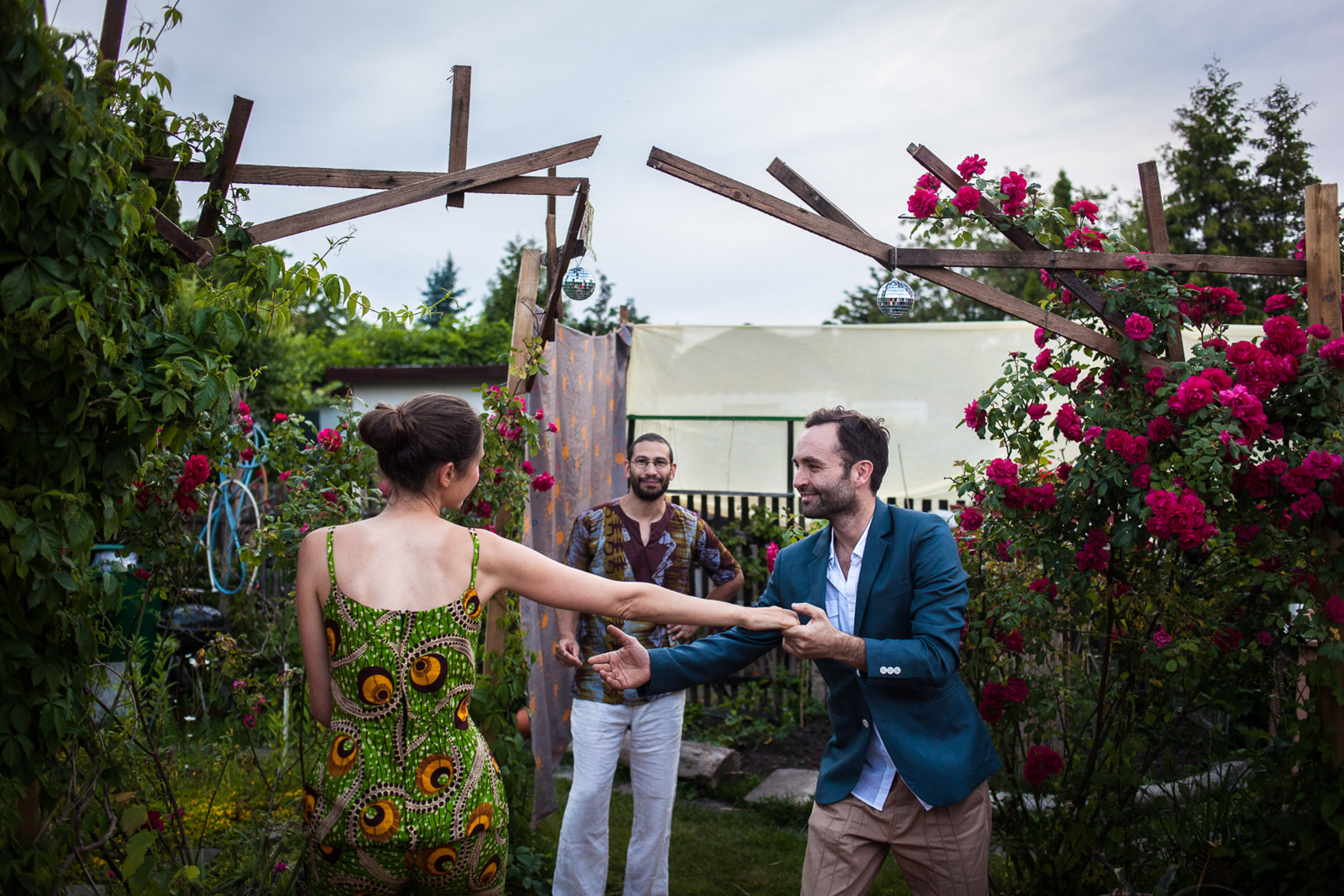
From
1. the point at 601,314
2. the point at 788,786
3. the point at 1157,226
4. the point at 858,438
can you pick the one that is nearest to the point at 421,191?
the point at 858,438

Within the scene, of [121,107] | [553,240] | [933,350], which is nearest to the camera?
[121,107]

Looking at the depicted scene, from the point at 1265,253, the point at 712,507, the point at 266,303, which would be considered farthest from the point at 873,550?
the point at 1265,253

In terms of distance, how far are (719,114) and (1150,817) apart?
14.2 ft

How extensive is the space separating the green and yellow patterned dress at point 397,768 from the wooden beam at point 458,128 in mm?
1605

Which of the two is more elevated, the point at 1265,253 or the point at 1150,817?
the point at 1265,253

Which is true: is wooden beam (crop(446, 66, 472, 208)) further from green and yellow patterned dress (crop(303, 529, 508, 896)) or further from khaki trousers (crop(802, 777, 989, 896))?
khaki trousers (crop(802, 777, 989, 896))

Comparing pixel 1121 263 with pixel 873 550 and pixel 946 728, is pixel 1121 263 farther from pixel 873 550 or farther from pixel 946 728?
pixel 946 728

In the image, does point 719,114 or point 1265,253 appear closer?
point 719,114

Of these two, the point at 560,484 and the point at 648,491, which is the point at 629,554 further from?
the point at 560,484

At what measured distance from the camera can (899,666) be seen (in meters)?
2.40

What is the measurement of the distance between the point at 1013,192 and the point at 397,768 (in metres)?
2.86

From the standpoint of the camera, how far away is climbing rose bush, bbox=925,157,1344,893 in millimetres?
2980

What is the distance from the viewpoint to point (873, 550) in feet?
8.74

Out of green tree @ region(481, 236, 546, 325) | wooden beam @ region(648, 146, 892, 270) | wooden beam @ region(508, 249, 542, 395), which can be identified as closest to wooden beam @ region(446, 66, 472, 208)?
wooden beam @ region(648, 146, 892, 270)
